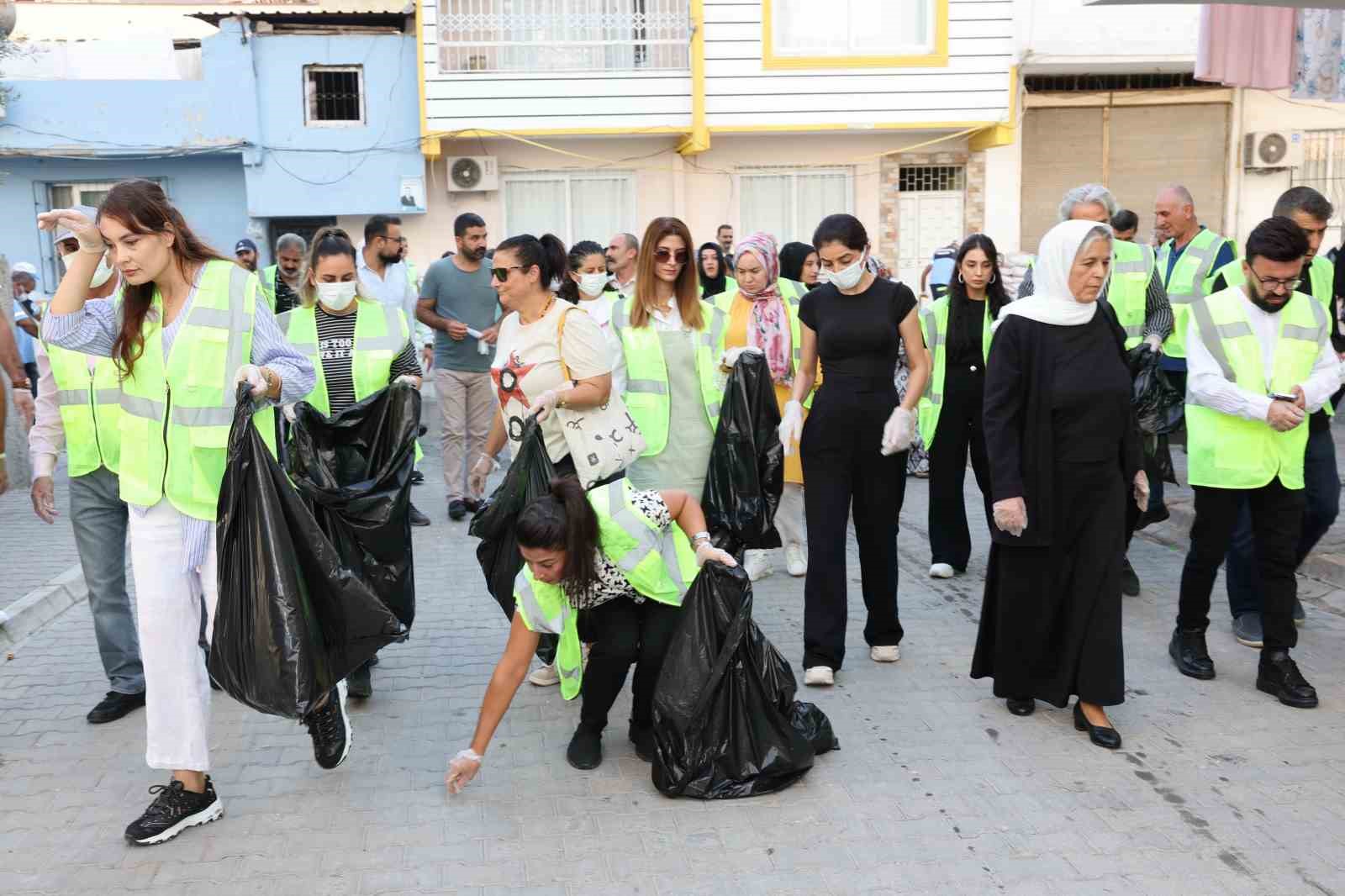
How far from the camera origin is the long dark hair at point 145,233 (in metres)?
3.92

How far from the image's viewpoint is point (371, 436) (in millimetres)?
5312

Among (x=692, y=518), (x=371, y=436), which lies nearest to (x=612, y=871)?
(x=692, y=518)

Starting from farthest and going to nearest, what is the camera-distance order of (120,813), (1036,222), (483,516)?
(1036,222), (483,516), (120,813)

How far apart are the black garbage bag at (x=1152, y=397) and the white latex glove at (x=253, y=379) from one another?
4.09 m

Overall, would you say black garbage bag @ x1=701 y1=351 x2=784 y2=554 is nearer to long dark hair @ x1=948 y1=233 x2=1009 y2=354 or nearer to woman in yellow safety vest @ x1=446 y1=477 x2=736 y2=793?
woman in yellow safety vest @ x1=446 y1=477 x2=736 y2=793

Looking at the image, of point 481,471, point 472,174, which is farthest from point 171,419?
point 472,174

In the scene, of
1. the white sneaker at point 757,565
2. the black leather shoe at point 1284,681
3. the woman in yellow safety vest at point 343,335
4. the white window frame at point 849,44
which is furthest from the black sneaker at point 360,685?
the white window frame at point 849,44

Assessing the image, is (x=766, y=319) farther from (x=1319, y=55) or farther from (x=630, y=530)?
(x=1319, y=55)

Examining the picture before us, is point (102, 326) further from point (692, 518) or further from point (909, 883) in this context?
point (909, 883)

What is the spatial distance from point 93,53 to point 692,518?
1722 centimetres

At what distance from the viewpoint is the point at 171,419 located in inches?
161

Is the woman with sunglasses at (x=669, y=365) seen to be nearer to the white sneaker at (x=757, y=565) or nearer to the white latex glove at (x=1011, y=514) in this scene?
the white latex glove at (x=1011, y=514)

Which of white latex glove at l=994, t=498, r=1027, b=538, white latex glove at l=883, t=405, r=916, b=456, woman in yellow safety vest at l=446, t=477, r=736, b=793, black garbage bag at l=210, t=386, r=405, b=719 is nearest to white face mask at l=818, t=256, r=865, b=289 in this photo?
white latex glove at l=883, t=405, r=916, b=456

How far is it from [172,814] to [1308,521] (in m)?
4.94
